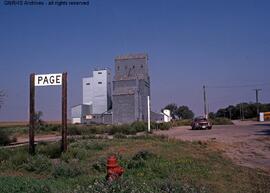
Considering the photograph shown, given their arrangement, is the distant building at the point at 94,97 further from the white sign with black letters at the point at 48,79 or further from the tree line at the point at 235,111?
the white sign with black letters at the point at 48,79

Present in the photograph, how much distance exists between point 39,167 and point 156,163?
3.49 meters

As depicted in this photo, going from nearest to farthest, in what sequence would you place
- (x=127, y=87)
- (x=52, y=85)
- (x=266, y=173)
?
1. (x=266, y=173)
2. (x=52, y=85)
3. (x=127, y=87)

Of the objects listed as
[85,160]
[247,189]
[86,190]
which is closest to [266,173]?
[247,189]

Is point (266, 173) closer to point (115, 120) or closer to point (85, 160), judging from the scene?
point (85, 160)

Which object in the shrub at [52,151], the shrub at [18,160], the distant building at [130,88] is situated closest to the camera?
the shrub at [18,160]

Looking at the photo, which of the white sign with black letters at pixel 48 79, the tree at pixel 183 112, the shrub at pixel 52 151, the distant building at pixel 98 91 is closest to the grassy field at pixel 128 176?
the shrub at pixel 52 151

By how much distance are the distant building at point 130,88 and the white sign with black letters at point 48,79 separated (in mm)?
59346

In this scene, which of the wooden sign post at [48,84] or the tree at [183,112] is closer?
the wooden sign post at [48,84]

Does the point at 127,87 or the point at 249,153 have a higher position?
the point at 127,87

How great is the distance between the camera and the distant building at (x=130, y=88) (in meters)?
77.1

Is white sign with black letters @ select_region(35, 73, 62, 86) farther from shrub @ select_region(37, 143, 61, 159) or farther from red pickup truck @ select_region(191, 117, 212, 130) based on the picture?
red pickup truck @ select_region(191, 117, 212, 130)

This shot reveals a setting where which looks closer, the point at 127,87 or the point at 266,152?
the point at 266,152

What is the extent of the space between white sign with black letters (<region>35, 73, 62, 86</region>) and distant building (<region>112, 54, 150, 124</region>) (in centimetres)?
5935

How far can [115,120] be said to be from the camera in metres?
79.2
